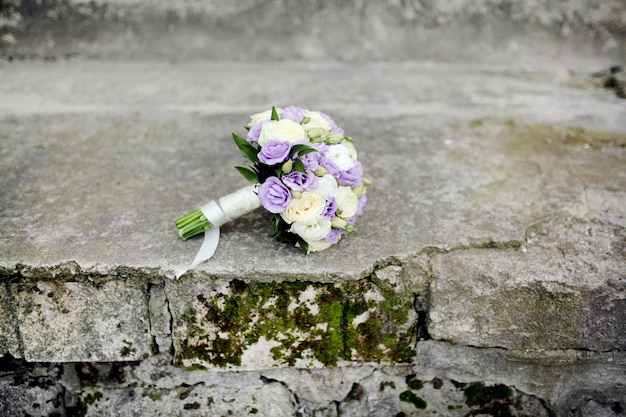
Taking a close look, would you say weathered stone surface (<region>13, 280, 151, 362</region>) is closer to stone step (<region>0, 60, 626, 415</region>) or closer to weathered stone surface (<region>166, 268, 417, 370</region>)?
stone step (<region>0, 60, 626, 415</region>)

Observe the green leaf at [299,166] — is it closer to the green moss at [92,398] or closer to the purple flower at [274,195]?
the purple flower at [274,195]

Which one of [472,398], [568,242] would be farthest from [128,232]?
[568,242]

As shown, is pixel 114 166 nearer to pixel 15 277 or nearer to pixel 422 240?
pixel 15 277

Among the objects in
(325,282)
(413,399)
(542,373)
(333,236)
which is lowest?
(413,399)

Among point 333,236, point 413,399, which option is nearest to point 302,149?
point 333,236

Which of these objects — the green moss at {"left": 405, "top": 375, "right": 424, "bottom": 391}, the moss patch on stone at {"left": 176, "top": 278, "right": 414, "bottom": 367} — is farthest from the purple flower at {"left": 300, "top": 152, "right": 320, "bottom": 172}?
the green moss at {"left": 405, "top": 375, "right": 424, "bottom": 391}

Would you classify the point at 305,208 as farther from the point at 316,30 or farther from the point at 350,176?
the point at 316,30
